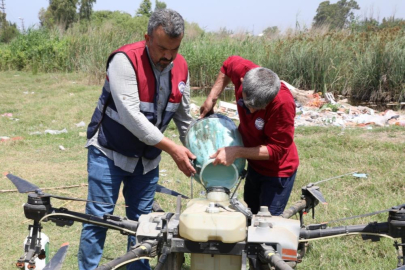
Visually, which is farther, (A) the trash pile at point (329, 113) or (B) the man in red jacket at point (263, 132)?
(A) the trash pile at point (329, 113)

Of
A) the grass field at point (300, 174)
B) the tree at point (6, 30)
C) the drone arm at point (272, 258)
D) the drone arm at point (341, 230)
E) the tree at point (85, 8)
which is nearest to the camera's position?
the drone arm at point (272, 258)

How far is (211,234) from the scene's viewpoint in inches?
81.0

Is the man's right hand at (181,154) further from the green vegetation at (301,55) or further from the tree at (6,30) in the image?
the tree at (6,30)

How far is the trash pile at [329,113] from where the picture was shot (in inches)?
371

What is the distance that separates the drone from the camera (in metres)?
2.06

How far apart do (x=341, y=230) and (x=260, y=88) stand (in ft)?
3.00

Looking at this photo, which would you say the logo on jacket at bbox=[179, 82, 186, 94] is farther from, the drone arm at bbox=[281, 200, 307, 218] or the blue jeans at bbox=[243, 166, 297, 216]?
the drone arm at bbox=[281, 200, 307, 218]

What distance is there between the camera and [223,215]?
209 centimetres

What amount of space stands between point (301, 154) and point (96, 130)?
4331mm

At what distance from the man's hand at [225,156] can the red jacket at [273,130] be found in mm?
365

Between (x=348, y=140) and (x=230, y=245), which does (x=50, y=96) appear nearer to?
(x=348, y=140)

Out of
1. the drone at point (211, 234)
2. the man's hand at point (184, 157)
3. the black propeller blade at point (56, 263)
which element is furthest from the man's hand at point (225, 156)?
the black propeller blade at point (56, 263)

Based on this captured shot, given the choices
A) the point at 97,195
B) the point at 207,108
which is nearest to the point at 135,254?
the point at 97,195

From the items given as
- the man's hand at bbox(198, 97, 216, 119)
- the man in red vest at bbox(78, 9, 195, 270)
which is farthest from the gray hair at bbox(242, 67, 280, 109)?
the man's hand at bbox(198, 97, 216, 119)
